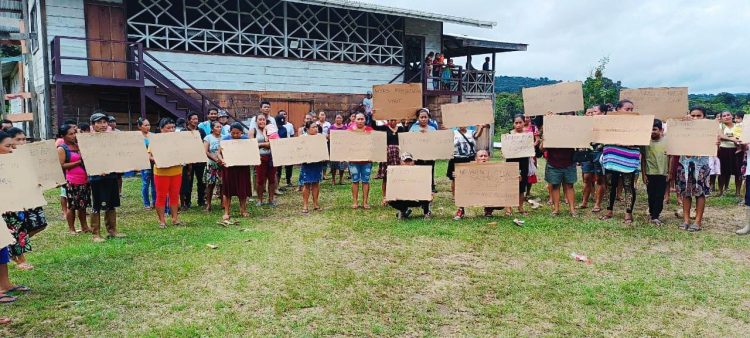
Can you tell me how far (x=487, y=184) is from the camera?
22.1 ft

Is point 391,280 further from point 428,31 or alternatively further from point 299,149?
point 428,31

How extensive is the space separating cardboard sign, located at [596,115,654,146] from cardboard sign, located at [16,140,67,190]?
6422mm

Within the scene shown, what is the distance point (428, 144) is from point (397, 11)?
29.2 ft

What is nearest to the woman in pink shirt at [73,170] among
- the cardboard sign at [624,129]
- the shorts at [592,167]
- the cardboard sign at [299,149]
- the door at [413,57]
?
the cardboard sign at [299,149]

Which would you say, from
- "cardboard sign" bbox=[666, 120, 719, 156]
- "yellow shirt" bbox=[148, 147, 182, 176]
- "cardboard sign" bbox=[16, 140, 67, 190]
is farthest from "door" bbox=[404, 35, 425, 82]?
"cardboard sign" bbox=[16, 140, 67, 190]

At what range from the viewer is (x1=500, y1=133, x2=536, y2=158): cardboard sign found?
722 cm

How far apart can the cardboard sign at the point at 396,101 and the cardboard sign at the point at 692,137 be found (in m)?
3.42

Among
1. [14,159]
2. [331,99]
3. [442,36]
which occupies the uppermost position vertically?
[442,36]

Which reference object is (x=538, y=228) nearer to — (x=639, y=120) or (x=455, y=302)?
(x=639, y=120)

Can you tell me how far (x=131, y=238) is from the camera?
20.0 feet

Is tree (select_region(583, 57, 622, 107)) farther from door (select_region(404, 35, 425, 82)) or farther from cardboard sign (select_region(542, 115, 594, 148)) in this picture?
cardboard sign (select_region(542, 115, 594, 148))

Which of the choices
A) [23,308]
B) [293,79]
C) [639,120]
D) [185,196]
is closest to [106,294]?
[23,308]

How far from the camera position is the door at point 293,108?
14496 millimetres

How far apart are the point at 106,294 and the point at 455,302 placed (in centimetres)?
285
